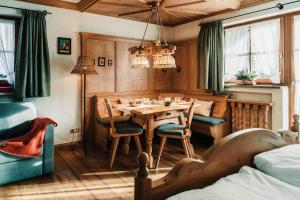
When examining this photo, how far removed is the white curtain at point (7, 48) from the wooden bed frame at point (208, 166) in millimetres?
A: 3511

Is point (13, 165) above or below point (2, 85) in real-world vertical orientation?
below

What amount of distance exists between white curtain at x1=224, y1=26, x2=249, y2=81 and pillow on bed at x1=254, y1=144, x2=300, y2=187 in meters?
3.15

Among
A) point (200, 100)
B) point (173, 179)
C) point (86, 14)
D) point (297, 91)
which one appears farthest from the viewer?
point (200, 100)

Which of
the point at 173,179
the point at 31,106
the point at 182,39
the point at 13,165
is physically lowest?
the point at 13,165

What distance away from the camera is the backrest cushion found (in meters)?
3.20

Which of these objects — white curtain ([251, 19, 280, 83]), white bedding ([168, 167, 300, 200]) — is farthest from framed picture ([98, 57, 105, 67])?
white bedding ([168, 167, 300, 200])

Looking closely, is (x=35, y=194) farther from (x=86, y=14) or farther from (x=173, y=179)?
(x=86, y=14)

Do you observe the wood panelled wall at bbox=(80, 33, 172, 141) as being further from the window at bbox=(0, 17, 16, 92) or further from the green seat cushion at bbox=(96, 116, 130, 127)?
the window at bbox=(0, 17, 16, 92)

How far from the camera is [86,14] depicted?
457cm

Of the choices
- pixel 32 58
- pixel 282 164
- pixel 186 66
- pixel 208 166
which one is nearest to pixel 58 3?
pixel 32 58

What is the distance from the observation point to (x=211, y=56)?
4.68m

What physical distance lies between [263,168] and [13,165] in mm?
2603

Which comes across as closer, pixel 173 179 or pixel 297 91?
pixel 173 179

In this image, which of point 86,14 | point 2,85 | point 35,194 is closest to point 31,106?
point 2,85
